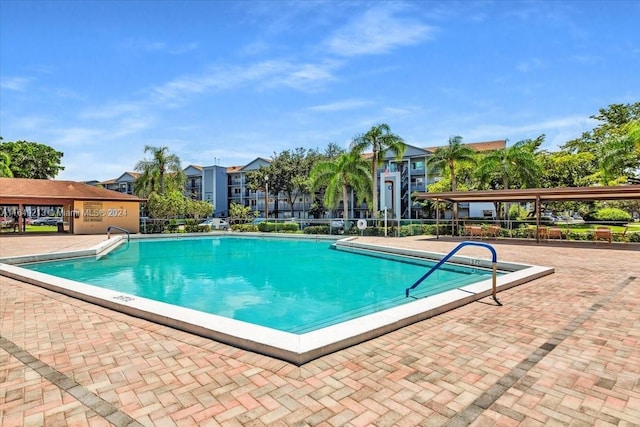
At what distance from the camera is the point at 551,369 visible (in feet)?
11.5

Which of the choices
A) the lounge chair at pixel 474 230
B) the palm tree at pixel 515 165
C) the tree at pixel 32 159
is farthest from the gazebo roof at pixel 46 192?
the palm tree at pixel 515 165

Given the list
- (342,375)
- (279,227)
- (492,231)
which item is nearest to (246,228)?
(279,227)

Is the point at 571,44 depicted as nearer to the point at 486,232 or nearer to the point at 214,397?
the point at 486,232

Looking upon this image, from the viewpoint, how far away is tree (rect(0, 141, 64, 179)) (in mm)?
35062

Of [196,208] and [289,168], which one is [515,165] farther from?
[196,208]

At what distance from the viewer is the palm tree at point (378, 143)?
2528 centimetres

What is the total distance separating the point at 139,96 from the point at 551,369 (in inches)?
683

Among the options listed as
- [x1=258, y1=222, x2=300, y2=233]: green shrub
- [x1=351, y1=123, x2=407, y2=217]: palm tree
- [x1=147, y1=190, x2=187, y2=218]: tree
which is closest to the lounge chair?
[x1=351, y1=123, x2=407, y2=217]: palm tree

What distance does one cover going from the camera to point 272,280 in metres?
10.4

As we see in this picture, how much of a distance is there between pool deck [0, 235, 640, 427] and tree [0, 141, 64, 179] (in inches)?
1520

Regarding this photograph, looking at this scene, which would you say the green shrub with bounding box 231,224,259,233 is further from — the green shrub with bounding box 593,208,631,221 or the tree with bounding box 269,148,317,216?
the green shrub with bounding box 593,208,631,221

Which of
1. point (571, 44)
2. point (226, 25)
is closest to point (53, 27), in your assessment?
point (226, 25)

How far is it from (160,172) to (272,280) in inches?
1146

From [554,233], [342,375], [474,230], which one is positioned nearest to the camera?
[342,375]
